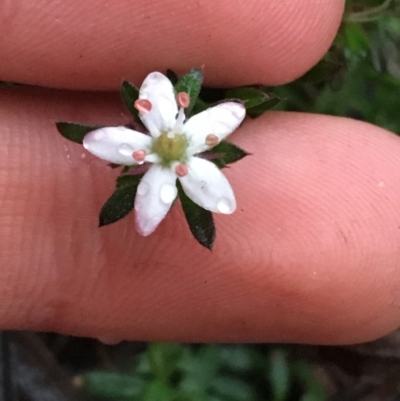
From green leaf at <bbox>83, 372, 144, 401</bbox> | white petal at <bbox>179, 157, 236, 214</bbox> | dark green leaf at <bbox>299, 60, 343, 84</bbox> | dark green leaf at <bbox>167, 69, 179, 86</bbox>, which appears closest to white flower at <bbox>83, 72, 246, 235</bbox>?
white petal at <bbox>179, 157, 236, 214</bbox>

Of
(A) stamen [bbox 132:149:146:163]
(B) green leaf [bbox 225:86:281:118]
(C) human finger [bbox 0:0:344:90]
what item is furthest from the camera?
(B) green leaf [bbox 225:86:281:118]

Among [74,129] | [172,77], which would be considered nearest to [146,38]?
[172,77]

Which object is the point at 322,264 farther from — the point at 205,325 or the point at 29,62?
the point at 29,62

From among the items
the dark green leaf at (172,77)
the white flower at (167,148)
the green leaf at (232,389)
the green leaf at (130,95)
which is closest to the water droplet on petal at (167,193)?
the white flower at (167,148)

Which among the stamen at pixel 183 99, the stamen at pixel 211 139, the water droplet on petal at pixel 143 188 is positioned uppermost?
the stamen at pixel 183 99

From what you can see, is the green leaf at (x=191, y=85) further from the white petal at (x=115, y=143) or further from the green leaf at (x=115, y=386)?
the green leaf at (x=115, y=386)

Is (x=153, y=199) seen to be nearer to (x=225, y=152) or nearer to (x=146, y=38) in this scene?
(x=225, y=152)

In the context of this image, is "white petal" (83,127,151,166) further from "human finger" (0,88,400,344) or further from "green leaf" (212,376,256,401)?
"green leaf" (212,376,256,401)
